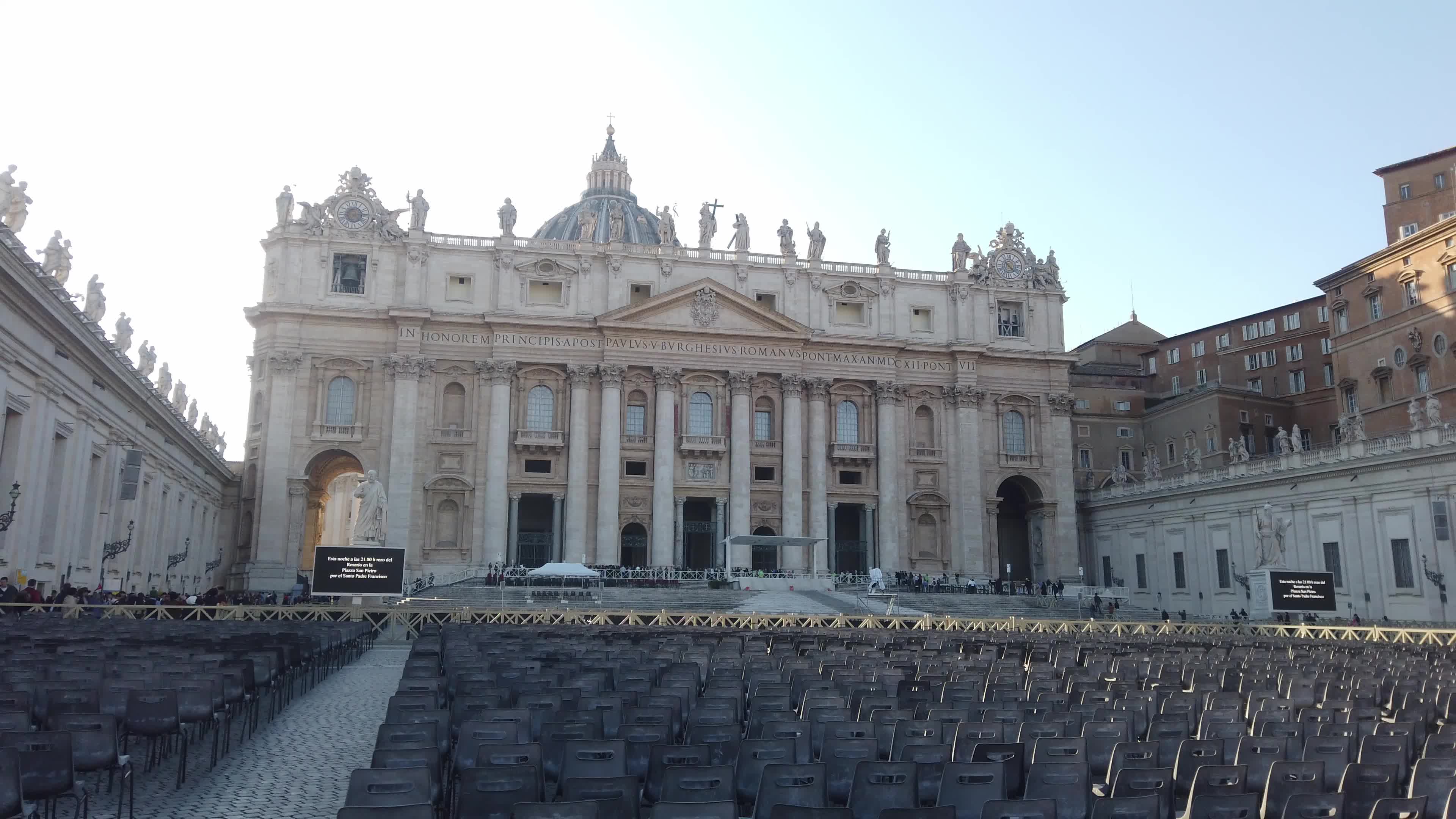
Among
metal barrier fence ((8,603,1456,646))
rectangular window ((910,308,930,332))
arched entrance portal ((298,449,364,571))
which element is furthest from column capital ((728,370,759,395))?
metal barrier fence ((8,603,1456,646))

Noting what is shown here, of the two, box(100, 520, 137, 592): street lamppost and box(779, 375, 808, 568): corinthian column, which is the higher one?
box(779, 375, 808, 568): corinthian column

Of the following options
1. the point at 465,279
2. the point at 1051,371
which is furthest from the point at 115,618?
the point at 1051,371

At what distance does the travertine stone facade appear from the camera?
6419cm

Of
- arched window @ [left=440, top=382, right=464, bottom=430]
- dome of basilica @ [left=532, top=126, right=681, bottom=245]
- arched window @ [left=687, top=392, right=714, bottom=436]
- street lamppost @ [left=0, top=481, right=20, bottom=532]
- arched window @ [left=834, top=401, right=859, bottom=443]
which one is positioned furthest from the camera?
dome of basilica @ [left=532, top=126, right=681, bottom=245]

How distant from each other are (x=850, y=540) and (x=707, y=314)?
17.1 metres

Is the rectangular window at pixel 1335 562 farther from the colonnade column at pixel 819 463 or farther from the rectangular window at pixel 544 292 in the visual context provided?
the rectangular window at pixel 544 292

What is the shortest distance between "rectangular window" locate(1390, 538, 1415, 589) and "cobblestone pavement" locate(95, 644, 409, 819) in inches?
1673

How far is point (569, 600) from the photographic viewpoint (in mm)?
49781

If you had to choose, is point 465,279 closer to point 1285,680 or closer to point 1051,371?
point 1051,371

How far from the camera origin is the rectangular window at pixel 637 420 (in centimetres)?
6750

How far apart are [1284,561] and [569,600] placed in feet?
105

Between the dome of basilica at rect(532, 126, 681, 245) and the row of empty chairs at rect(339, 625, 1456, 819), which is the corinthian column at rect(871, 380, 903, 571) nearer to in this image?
the dome of basilica at rect(532, 126, 681, 245)

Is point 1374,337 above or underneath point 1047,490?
above

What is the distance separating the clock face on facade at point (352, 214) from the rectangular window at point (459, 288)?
5889 millimetres
